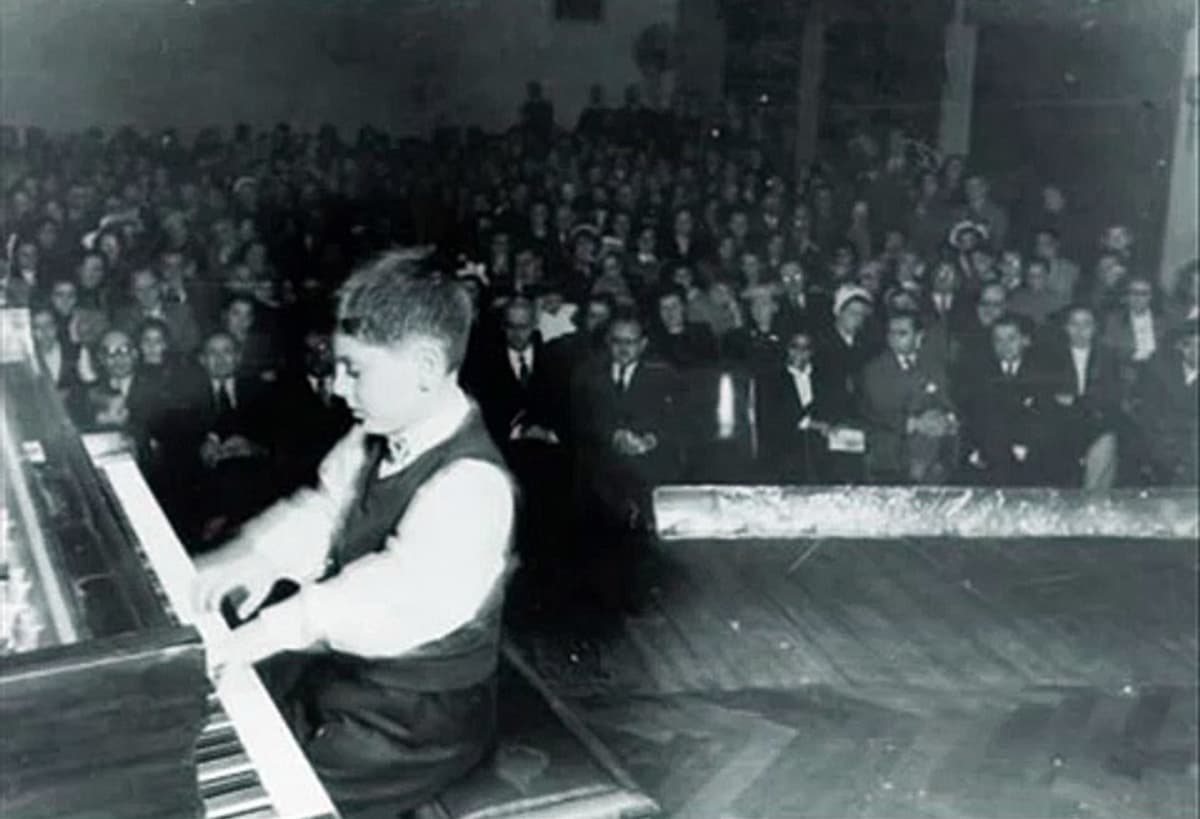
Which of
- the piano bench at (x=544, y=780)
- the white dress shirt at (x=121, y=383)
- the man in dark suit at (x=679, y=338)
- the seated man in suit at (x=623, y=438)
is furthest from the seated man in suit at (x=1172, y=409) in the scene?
the white dress shirt at (x=121, y=383)

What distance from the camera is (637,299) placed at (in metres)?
6.55

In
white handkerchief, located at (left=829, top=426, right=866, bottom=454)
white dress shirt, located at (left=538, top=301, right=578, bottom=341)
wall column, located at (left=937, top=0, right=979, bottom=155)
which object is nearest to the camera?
white handkerchief, located at (left=829, top=426, right=866, bottom=454)

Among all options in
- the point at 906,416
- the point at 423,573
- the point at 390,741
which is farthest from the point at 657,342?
the point at 423,573

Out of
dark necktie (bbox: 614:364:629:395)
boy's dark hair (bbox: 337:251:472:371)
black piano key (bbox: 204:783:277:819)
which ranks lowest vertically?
dark necktie (bbox: 614:364:629:395)

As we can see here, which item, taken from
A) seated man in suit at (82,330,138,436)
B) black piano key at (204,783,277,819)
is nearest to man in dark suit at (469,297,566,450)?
seated man in suit at (82,330,138,436)

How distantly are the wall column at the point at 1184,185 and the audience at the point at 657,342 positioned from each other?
0.55ft

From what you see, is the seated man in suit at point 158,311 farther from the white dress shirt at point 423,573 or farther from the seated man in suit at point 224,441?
the white dress shirt at point 423,573

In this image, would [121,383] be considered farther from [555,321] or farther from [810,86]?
[810,86]

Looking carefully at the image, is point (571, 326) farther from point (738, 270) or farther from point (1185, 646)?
point (1185, 646)

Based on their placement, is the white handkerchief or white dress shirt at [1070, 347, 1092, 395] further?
white dress shirt at [1070, 347, 1092, 395]

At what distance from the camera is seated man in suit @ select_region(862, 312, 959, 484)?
218 inches

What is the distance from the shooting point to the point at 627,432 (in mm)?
5312

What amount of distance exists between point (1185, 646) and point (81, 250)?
504cm

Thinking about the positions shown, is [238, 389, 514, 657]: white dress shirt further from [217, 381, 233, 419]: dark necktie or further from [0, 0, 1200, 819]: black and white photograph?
[217, 381, 233, 419]: dark necktie
